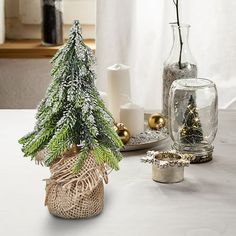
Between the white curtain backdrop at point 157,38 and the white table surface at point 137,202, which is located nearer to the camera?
the white table surface at point 137,202

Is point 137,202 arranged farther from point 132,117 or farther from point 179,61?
point 179,61

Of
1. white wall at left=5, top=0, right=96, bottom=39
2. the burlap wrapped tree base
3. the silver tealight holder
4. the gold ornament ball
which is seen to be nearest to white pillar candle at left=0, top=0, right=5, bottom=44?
white wall at left=5, top=0, right=96, bottom=39

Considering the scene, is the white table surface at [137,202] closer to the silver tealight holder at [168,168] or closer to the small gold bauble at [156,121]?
the silver tealight holder at [168,168]

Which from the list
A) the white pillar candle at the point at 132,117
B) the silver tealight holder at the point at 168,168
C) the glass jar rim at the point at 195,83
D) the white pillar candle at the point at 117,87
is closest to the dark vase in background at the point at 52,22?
the white pillar candle at the point at 117,87

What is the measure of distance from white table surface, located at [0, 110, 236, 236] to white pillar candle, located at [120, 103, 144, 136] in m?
0.12

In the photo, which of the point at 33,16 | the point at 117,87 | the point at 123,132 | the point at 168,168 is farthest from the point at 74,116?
the point at 33,16

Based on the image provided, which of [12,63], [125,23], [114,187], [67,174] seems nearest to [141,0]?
[125,23]

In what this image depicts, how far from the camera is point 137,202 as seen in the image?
1279mm

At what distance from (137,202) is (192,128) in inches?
12.5

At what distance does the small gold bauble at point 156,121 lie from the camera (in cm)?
169

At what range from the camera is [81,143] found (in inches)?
47.0

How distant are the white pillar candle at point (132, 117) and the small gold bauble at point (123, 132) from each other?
0.05 m

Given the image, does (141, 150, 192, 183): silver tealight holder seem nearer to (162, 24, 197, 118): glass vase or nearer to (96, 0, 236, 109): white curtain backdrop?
(162, 24, 197, 118): glass vase

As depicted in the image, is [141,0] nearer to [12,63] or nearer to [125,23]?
[125,23]
